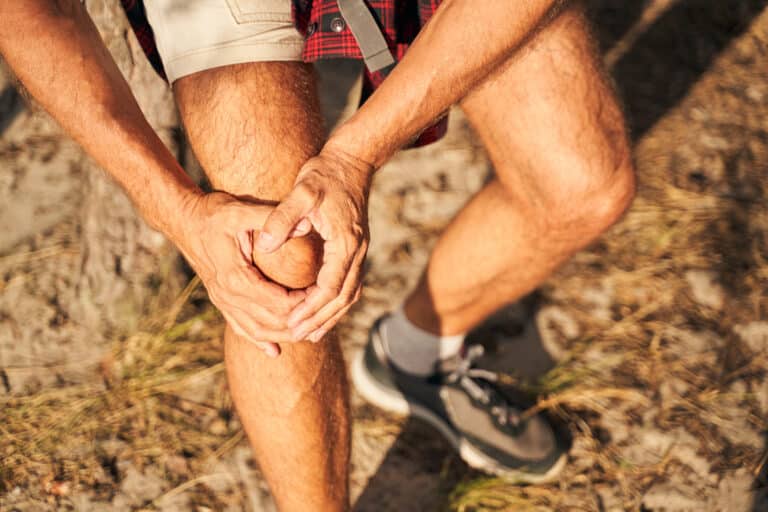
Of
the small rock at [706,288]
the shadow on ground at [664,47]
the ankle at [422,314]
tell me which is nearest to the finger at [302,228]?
the ankle at [422,314]

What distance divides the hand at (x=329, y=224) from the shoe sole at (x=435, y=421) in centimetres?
84

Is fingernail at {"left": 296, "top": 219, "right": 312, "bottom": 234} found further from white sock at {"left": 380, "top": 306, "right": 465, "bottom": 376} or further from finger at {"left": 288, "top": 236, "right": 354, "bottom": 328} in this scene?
white sock at {"left": 380, "top": 306, "right": 465, "bottom": 376}

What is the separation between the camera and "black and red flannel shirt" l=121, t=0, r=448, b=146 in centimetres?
152

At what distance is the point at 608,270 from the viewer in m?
2.62

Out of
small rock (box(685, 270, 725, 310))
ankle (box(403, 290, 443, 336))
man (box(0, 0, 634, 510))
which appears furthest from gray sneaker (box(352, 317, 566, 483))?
small rock (box(685, 270, 725, 310))

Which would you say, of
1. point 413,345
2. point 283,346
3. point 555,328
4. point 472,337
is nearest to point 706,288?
point 555,328

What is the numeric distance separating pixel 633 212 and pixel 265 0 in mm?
1810

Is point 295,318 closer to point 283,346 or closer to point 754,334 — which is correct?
point 283,346

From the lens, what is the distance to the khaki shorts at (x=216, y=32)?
1457 millimetres

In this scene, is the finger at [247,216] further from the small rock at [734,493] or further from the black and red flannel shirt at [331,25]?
the small rock at [734,493]

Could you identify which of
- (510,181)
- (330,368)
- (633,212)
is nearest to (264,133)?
(330,368)

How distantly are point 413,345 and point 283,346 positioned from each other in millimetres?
781

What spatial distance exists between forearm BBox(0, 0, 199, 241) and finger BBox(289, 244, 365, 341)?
33 centimetres

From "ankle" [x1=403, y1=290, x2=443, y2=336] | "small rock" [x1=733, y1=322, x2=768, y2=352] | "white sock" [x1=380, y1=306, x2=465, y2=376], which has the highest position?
"ankle" [x1=403, y1=290, x2=443, y2=336]
